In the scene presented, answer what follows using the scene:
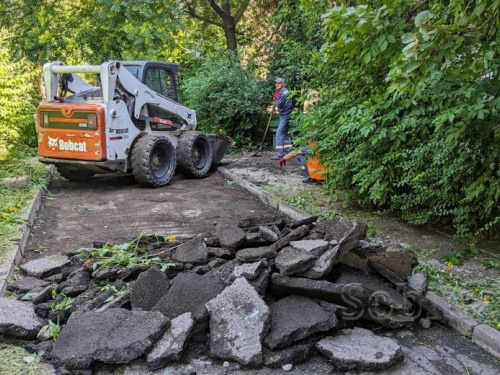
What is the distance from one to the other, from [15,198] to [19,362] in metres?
5.34

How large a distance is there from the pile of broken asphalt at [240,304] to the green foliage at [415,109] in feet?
4.54

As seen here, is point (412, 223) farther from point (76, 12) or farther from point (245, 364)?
point (76, 12)

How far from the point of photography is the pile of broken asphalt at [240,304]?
3697mm

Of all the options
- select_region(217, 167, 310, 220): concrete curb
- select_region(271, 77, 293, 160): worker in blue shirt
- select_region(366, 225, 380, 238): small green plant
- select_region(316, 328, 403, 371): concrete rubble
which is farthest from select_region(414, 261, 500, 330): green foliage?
select_region(271, 77, 293, 160): worker in blue shirt

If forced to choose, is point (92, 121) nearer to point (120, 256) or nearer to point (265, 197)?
point (265, 197)

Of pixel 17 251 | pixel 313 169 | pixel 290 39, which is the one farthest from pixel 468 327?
pixel 290 39

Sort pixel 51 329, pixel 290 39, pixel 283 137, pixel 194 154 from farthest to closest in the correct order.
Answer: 1. pixel 290 39
2. pixel 283 137
3. pixel 194 154
4. pixel 51 329

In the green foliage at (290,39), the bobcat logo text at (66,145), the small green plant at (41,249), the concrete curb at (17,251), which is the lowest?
the small green plant at (41,249)

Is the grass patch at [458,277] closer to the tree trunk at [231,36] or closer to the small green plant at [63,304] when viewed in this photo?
the small green plant at [63,304]

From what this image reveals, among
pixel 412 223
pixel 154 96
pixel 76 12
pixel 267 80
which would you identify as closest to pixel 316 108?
pixel 412 223

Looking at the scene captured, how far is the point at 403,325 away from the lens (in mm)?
4230

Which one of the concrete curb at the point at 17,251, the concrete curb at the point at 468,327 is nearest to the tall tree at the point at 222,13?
the concrete curb at the point at 17,251

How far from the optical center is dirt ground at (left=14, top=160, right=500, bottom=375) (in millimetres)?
3723

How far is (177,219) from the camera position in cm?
766
